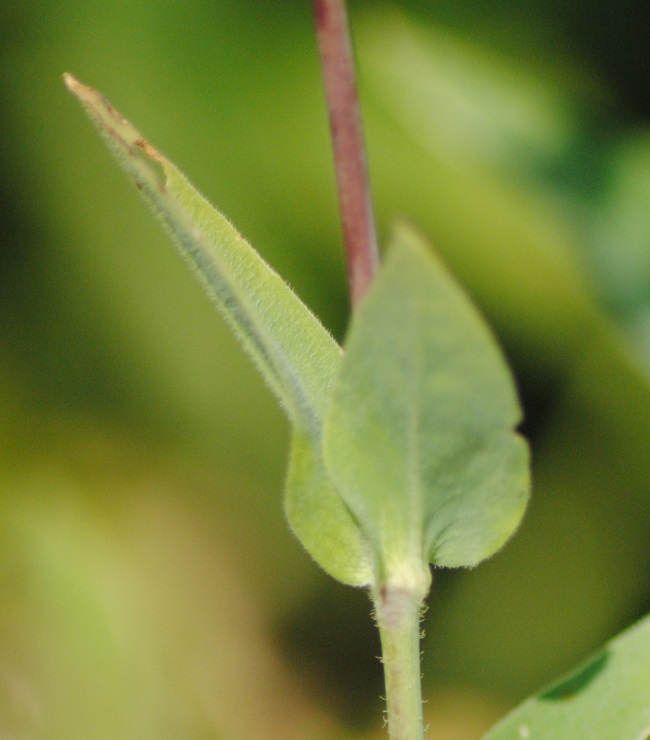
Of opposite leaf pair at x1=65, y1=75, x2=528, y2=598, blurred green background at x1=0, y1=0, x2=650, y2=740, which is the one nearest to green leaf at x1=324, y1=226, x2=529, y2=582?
opposite leaf pair at x1=65, y1=75, x2=528, y2=598

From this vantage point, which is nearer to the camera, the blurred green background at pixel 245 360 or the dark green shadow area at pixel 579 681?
the dark green shadow area at pixel 579 681

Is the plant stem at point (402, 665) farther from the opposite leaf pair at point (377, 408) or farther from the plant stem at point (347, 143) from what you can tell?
the plant stem at point (347, 143)

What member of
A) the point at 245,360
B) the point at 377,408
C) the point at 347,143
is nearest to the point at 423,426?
the point at 377,408

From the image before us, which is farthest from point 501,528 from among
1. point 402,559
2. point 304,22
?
point 304,22

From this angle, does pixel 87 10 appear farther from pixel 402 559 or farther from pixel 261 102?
pixel 402 559

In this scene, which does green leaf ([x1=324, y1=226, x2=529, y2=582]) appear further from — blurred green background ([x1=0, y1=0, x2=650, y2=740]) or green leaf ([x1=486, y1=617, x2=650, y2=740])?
blurred green background ([x1=0, y1=0, x2=650, y2=740])

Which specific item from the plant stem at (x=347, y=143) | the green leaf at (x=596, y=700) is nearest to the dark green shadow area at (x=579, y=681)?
the green leaf at (x=596, y=700)

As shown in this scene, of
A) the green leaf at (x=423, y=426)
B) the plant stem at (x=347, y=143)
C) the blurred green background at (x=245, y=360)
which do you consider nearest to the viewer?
the green leaf at (x=423, y=426)
